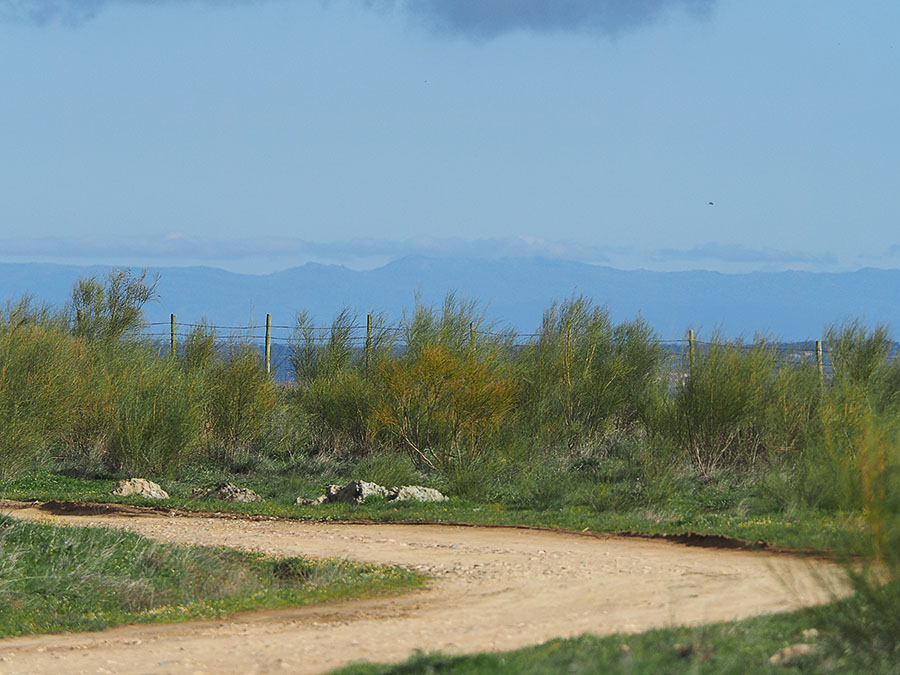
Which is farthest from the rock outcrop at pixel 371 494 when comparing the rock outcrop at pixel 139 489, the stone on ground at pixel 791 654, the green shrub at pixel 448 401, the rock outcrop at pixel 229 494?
the stone on ground at pixel 791 654

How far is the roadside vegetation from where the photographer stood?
1828cm

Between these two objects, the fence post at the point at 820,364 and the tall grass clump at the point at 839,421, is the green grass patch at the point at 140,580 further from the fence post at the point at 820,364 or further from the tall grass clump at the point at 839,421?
the fence post at the point at 820,364

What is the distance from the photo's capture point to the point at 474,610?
1066 centimetres

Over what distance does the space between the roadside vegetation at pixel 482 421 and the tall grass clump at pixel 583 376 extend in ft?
0.17

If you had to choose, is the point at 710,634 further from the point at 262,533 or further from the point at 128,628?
the point at 262,533

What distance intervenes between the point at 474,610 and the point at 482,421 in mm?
12444

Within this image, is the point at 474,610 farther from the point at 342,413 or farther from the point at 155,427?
the point at 342,413

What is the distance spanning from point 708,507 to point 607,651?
35.7 ft

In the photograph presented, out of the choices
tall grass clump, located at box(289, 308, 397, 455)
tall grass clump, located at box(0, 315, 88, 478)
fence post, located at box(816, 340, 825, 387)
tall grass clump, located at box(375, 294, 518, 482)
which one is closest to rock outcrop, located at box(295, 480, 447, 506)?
tall grass clump, located at box(375, 294, 518, 482)

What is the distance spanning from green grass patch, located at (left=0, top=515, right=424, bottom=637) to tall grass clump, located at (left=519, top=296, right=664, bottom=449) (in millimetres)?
11570

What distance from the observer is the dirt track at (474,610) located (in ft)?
30.0

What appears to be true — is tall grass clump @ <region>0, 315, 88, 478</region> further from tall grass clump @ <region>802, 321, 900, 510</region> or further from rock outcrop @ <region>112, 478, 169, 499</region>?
tall grass clump @ <region>802, 321, 900, 510</region>

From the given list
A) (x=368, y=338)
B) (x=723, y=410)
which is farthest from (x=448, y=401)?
(x=368, y=338)

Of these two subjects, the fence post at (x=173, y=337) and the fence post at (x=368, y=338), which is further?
the fence post at (x=173, y=337)
